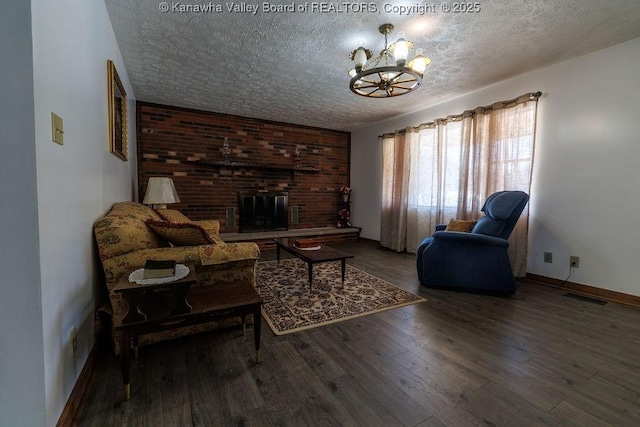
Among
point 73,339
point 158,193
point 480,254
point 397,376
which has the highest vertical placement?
point 158,193

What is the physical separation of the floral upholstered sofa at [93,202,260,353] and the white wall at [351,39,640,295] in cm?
326

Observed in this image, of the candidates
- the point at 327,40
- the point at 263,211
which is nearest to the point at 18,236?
the point at 327,40

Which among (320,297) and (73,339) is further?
(320,297)

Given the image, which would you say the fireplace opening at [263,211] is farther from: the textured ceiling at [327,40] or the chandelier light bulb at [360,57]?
the chandelier light bulb at [360,57]

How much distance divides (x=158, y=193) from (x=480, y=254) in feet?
12.3

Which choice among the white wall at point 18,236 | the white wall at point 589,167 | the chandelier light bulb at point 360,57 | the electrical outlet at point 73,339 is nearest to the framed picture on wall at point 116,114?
the white wall at point 18,236

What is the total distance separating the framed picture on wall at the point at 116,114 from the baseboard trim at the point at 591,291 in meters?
4.53

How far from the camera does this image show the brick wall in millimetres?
4219

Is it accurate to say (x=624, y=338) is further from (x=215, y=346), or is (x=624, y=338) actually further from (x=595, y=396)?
(x=215, y=346)

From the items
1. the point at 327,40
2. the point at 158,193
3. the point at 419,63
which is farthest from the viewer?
the point at 158,193

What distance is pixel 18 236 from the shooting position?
886 mm

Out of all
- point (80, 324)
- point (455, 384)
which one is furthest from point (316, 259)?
point (80, 324)

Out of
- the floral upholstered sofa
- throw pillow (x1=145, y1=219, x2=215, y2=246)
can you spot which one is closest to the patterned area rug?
the floral upholstered sofa

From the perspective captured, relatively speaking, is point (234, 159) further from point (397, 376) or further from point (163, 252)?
point (397, 376)
